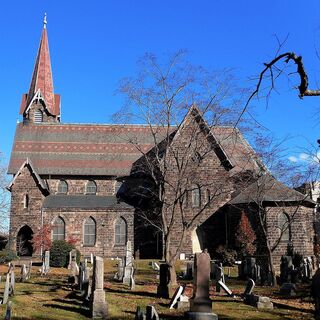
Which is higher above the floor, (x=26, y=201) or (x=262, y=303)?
(x=26, y=201)

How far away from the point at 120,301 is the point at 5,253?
20.0 m

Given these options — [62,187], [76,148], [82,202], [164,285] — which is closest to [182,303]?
[164,285]

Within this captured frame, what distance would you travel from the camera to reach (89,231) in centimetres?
3834

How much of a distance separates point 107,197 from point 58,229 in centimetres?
519

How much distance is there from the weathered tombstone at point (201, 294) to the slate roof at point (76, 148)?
27.4 m

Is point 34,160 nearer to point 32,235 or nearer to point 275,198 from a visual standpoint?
point 32,235

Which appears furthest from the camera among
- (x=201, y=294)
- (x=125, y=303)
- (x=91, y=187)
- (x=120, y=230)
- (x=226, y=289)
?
(x=91, y=187)

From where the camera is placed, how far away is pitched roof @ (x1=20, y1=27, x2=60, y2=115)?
168 feet

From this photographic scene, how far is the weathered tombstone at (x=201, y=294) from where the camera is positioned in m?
12.3

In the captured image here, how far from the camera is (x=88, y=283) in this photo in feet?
55.3

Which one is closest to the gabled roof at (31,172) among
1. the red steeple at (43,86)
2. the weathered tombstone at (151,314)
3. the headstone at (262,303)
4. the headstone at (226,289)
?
the red steeple at (43,86)

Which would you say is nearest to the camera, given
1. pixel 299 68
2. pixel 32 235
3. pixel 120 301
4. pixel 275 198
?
pixel 299 68

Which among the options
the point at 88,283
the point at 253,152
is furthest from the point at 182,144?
the point at 88,283

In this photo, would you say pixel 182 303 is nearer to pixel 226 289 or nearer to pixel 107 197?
pixel 226 289
